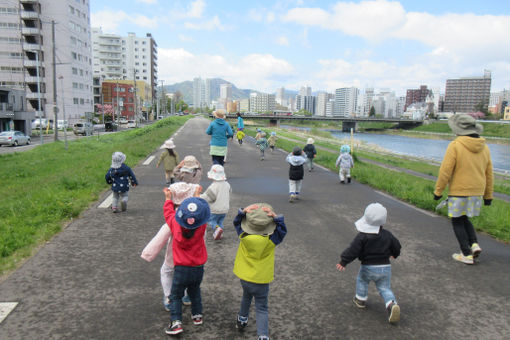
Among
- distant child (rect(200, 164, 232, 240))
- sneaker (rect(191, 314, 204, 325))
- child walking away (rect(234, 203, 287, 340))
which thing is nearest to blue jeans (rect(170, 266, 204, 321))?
sneaker (rect(191, 314, 204, 325))

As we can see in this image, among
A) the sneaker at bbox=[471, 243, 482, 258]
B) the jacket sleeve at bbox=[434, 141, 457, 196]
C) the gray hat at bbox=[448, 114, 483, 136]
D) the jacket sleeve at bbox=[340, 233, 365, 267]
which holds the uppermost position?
the gray hat at bbox=[448, 114, 483, 136]

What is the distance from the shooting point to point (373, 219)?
3.42 metres

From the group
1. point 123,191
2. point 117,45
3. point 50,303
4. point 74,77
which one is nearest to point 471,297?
point 50,303

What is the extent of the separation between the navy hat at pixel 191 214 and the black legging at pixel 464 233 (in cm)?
387

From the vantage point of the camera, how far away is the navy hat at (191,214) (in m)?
2.99

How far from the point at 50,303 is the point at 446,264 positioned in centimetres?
484

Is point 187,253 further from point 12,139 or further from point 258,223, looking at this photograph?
point 12,139

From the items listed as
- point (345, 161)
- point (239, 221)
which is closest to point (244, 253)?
point (239, 221)

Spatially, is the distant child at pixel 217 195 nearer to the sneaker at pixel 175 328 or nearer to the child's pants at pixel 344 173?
the sneaker at pixel 175 328

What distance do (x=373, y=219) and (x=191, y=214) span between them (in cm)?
172

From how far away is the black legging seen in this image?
498 cm

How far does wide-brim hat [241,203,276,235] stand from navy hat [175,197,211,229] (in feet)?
1.27

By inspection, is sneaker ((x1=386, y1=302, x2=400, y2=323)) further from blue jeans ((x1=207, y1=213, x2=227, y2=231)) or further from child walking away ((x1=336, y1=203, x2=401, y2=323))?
blue jeans ((x1=207, y1=213, x2=227, y2=231))

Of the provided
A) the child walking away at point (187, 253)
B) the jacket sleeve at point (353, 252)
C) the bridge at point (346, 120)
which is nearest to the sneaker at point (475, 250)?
the jacket sleeve at point (353, 252)
